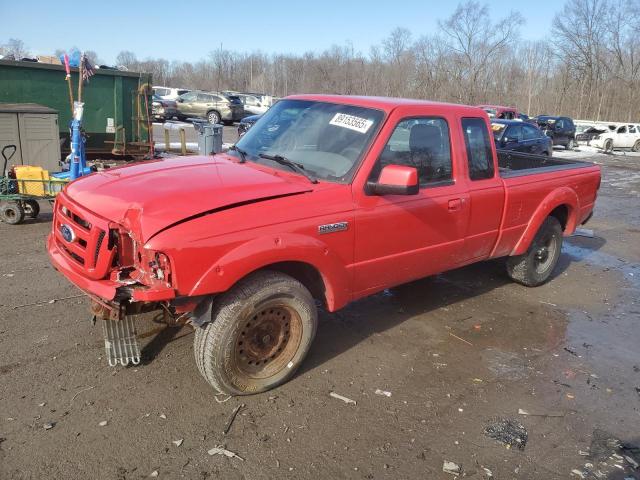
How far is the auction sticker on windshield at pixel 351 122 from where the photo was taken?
3.89 m

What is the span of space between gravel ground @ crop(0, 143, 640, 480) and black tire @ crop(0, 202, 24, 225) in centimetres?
215

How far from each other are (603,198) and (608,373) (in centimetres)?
1057

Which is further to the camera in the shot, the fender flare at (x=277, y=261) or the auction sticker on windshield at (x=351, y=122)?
the auction sticker on windshield at (x=351, y=122)

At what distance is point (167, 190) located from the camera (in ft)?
10.6

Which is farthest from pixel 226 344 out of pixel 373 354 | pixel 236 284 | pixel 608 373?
pixel 608 373

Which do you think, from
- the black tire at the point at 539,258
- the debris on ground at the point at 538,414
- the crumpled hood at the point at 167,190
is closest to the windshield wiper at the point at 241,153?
the crumpled hood at the point at 167,190

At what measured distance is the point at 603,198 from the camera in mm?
13156

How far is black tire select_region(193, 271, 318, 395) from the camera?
10.5ft

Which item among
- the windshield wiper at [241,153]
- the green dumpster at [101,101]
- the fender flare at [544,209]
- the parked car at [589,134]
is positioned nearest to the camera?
the windshield wiper at [241,153]

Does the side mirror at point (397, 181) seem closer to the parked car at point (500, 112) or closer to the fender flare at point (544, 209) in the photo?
the fender flare at point (544, 209)

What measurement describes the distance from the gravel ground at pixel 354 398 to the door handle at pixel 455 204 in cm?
116

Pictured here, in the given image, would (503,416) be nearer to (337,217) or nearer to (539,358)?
(539,358)

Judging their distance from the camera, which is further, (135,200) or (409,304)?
(409,304)

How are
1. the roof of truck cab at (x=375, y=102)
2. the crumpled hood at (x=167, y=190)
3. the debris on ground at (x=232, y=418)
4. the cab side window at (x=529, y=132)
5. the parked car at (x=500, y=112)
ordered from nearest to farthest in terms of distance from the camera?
the crumpled hood at (x=167, y=190), the debris on ground at (x=232, y=418), the roof of truck cab at (x=375, y=102), the cab side window at (x=529, y=132), the parked car at (x=500, y=112)
